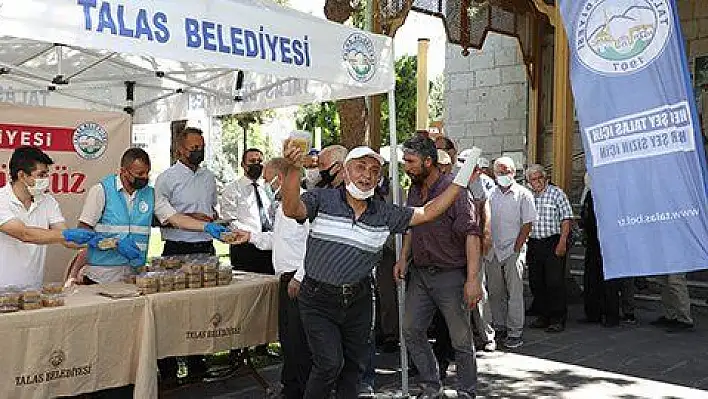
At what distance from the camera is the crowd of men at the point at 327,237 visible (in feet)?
12.7

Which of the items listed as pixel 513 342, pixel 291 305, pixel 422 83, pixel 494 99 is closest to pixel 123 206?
pixel 291 305

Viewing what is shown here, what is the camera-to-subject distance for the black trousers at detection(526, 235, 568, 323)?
726 centimetres

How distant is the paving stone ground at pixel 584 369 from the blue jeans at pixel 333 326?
1181 mm

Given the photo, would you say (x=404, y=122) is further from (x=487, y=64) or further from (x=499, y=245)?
(x=499, y=245)

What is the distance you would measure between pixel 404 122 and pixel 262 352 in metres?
19.6

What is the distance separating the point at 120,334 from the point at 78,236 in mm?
622

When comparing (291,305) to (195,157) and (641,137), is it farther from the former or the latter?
(641,137)

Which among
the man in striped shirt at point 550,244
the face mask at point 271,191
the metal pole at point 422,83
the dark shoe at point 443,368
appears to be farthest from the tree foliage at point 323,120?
the dark shoe at point 443,368

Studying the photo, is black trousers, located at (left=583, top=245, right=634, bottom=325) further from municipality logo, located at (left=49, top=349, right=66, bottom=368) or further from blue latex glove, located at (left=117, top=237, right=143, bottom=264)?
municipality logo, located at (left=49, top=349, right=66, bottom=368)

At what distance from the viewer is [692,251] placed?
120 inches

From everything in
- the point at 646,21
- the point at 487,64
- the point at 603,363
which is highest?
the point at 487,64

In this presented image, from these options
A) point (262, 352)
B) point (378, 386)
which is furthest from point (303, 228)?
point (262, 352)

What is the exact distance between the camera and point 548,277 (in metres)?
7.26

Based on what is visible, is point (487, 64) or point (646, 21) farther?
point (487, 64)
